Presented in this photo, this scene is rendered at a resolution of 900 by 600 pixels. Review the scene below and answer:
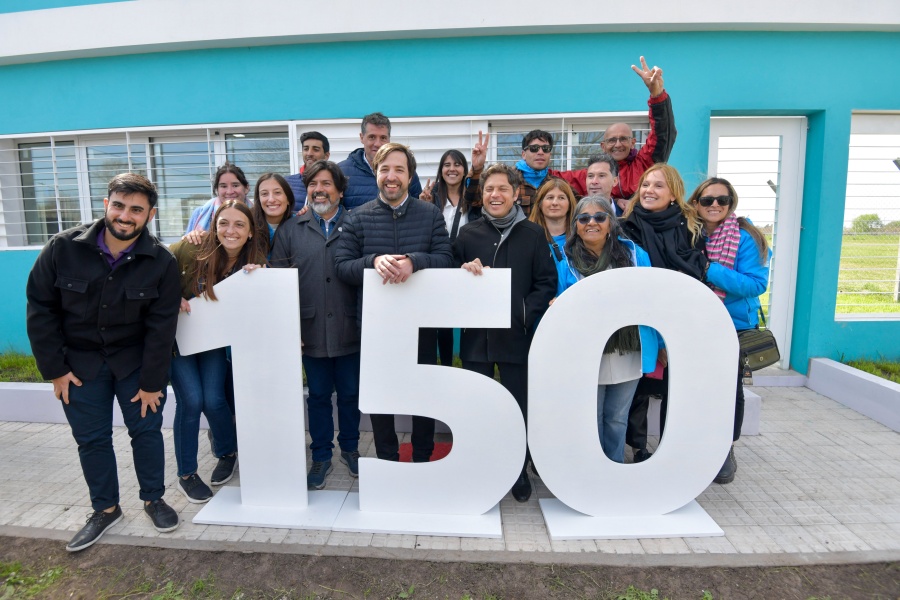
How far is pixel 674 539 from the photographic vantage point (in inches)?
97.5

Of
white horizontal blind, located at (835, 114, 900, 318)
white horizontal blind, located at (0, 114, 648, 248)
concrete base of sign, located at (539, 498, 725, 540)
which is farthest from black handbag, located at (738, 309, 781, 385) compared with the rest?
white horizontal blind, located at (835, 114, 900, 318)

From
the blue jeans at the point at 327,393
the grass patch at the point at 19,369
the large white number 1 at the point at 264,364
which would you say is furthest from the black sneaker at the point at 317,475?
the grass patch at the point at 19,369

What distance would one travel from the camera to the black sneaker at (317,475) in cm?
295

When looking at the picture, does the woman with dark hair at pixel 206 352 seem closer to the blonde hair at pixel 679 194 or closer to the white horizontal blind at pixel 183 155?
the white horizontal blind at pixel 183 155

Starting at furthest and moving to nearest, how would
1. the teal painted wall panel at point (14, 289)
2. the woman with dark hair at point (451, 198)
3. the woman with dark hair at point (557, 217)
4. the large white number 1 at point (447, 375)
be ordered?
1. the teal painted wall panel at point (14, 289)
2. the woman with dark hair at point (451, 198)
3. the woman with dark hair at point (557, 217)
4. the large white number 1 at point (447, 375)

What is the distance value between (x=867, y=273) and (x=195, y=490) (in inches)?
253

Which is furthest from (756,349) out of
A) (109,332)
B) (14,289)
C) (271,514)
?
(14,289)

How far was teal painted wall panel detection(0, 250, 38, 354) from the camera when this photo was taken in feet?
17.4

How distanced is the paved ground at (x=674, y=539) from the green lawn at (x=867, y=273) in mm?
1823

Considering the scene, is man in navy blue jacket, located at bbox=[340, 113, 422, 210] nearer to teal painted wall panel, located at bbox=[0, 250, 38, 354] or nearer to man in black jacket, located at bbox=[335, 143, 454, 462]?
man in black jacket, located at bbox=[335, 143, 454, 462]

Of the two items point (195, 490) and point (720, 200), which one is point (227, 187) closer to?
point (195, 490)

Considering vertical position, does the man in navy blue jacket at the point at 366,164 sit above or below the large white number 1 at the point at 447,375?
above

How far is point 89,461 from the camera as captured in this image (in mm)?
2518

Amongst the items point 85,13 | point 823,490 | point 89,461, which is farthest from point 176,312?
point 85,13
